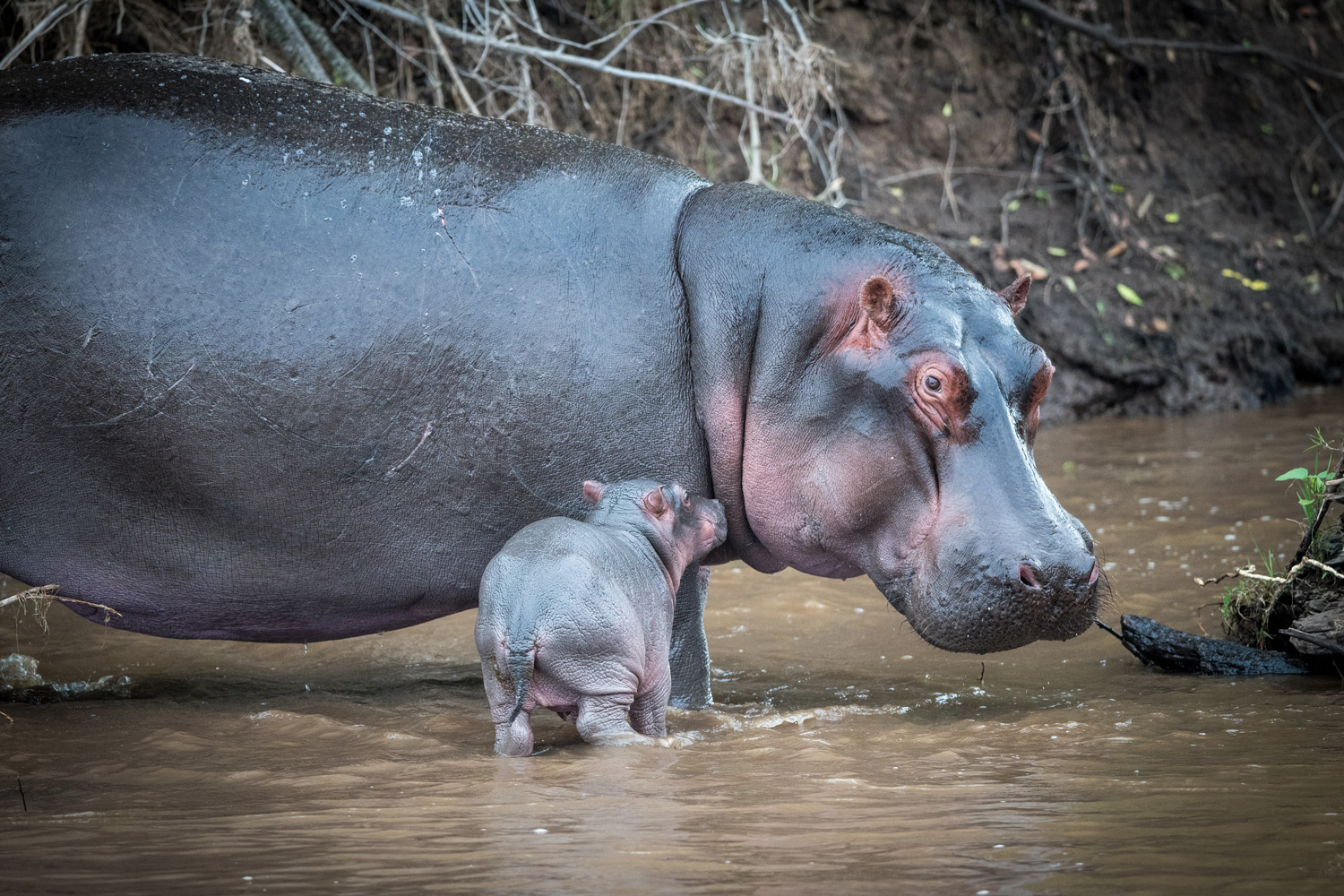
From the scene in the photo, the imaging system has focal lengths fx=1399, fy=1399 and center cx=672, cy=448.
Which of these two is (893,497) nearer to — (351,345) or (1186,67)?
(351,345)

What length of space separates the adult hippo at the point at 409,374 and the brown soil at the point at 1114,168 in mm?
5007

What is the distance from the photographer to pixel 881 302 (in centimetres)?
326

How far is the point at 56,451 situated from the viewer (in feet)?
10.8

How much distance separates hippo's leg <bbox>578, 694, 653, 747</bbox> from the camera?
10.1 ft

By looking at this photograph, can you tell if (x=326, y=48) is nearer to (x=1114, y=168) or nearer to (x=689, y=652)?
(x=689, y=652)

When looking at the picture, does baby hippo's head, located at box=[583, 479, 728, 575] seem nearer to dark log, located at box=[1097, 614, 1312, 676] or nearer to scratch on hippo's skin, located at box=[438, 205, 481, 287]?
scratch on hippo's skin, located at box=[438, 205, 481, 287]

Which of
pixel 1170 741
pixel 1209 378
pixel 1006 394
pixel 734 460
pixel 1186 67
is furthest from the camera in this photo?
pixel 1186 67

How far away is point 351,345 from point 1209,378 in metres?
7.71

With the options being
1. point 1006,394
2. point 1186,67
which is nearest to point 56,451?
point 1006,394

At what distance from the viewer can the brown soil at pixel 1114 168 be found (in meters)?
9.23

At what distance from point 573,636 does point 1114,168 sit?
8.51 meters

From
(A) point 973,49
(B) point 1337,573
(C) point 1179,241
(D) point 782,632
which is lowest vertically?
(D) point 782,632

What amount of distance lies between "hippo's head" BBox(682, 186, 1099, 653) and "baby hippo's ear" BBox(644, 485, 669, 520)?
226 millimetres

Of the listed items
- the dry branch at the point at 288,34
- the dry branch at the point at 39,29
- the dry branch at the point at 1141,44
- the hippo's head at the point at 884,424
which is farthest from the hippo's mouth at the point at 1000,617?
the dry branch at the point at 1141,44
